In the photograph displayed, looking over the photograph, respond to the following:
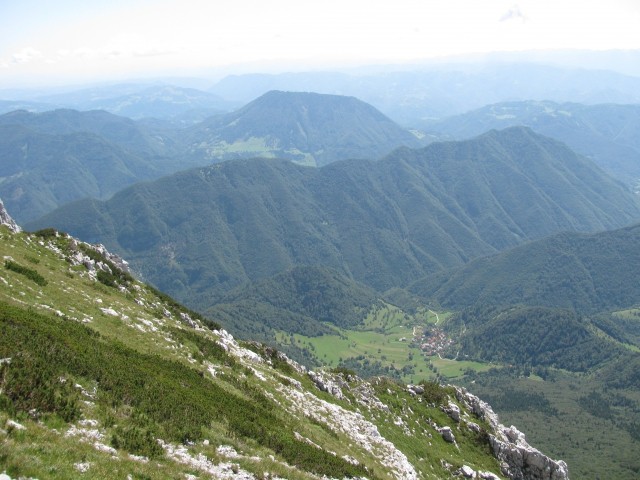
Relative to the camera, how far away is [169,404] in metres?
29.4

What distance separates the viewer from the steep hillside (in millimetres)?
21422

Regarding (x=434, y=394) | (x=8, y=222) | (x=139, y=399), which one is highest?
(x=8, y=222)

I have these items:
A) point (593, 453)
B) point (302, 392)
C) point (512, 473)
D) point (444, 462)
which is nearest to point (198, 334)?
point (302, 392)

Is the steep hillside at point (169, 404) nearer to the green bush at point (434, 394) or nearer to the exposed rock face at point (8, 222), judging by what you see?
the green bush at point (434, 394)

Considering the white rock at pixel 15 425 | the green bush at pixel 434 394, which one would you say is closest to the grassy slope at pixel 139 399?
the white rock at pixel 15 425

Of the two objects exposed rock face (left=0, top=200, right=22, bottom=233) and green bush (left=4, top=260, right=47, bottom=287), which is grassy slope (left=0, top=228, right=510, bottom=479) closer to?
green bush (left=4, top=260, right=47, bottom=287)

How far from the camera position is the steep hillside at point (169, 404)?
843 inches

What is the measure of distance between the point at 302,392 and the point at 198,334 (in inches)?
560

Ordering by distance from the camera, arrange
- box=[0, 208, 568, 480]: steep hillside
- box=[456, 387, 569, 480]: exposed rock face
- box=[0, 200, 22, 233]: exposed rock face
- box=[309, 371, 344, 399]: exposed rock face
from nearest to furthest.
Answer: box=[0, 208, 568, 480]: steep hillside
box=[309, 371, 344, 399]: exposed rock face
box=[456, 387, 569, 480]: exposed rock face
box=[0, 200, 22, 233]: exposed rock face

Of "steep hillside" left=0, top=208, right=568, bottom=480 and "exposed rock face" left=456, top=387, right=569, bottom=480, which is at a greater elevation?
"steep hillside" left=0, top=208, right=568, bottom=480

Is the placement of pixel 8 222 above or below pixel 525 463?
above

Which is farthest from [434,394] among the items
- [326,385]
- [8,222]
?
[8,222]

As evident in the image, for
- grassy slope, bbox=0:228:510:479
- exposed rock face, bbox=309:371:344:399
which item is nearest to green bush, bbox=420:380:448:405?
grassy slope, bbox=0:228:510:479

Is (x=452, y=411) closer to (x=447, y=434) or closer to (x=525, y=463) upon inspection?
(x=447, y=434)
